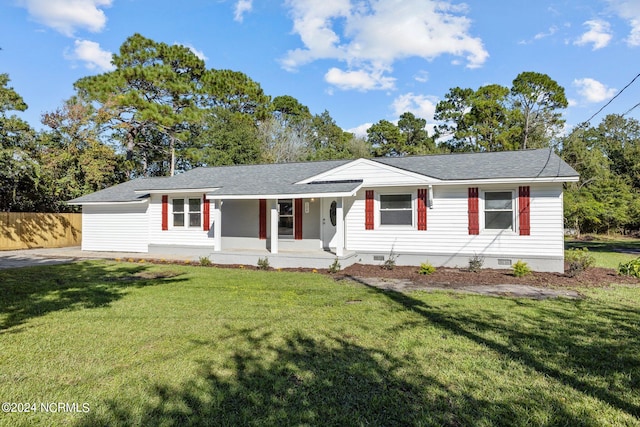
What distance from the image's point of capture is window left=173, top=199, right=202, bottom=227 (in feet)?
49.1

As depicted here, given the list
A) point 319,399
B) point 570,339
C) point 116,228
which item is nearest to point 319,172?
point 116,228

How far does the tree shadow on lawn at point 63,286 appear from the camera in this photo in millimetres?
6234

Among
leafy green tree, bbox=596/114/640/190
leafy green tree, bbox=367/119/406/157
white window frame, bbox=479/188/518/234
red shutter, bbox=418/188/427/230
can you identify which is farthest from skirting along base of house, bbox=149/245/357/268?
leafy green tree, bbox=596/114/640/190

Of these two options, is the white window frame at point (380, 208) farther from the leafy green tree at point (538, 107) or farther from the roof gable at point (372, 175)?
the leafy green tree at point (538, 107)

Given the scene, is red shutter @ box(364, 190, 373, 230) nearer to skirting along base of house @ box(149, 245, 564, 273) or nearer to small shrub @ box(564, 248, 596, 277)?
skirting along base of house @ box(149, 245, 564, 273)

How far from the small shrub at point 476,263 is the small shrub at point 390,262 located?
2.39 meters

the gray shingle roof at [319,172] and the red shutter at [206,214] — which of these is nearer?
the gray shingle roof at [319,172]

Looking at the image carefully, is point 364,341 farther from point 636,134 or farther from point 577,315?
point 636,134

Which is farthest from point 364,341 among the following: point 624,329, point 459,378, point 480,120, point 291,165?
point 480,120

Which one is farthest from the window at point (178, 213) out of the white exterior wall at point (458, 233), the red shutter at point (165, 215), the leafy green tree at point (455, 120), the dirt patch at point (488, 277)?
the leafy green tree at point (455, 120)

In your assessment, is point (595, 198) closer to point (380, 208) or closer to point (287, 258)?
point (380, 208)

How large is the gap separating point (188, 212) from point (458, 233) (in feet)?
35.8

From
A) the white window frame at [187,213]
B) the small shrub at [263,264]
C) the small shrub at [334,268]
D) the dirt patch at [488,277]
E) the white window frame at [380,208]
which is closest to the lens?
the dirt patch at [488,277]

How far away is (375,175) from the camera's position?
12.3 meters
